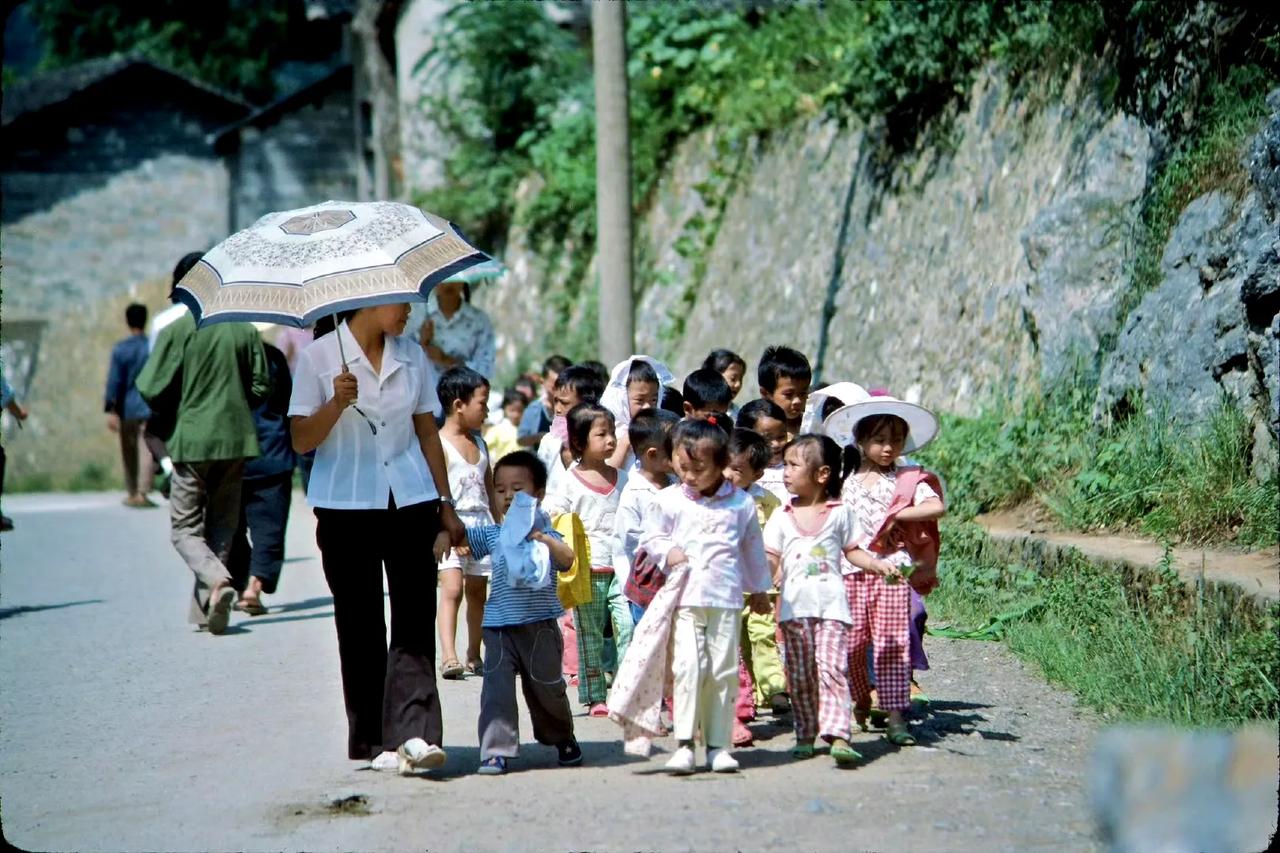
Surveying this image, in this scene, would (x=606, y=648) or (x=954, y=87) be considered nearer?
(x=606, y=648)

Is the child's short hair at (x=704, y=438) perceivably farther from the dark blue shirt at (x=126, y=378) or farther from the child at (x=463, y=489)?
the dark blue shirt at (x=126, y=378)

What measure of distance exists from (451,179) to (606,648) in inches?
733

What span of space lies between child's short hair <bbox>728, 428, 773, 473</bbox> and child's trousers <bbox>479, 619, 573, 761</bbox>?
1098mm

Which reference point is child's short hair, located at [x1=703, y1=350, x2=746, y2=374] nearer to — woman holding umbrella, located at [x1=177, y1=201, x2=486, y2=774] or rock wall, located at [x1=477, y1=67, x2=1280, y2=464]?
rock wall, located at [x1=477, y1=67, x2=1280, y2=464]

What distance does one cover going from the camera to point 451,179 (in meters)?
26.0

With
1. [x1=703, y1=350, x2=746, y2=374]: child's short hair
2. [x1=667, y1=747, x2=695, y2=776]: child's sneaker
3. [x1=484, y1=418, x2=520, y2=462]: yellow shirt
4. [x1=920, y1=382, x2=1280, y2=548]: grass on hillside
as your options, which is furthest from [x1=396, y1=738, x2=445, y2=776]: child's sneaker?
[x1=484, y1=418, x2=520, y2=462]: yellow shirt

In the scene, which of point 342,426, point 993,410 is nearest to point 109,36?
point 993,410

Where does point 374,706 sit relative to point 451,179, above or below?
below

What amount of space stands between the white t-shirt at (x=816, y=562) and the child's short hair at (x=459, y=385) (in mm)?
2295

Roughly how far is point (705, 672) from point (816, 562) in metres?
0.64

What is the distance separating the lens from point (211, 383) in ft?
35.1

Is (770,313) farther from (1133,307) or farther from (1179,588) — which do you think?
(1179,588)

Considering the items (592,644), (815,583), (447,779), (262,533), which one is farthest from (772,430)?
(262,533)

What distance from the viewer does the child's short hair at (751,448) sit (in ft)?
23.1
